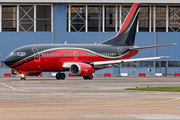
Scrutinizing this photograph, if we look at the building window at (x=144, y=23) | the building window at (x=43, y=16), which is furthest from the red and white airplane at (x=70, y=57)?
the building window at (x=144, y=23)

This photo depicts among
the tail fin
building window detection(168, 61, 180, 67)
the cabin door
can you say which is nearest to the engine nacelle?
the cabin door

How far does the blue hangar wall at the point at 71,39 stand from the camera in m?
66.3

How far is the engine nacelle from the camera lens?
4650 cm

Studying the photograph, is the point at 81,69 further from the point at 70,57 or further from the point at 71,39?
the point at 71,39

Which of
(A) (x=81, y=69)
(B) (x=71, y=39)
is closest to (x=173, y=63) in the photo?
(B) (x=71, y=39)

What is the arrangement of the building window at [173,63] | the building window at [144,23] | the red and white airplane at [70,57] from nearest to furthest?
the red and white airplane at [70,57], the building window at [173,63], the building window at [144,23]

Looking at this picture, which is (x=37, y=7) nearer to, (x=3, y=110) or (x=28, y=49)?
(x=28, y=49)

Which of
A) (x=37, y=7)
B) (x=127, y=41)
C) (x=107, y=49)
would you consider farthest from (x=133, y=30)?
(x=37, y=7)

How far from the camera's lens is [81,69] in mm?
46438

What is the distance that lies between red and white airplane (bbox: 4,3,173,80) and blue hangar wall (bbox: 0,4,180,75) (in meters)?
13.8

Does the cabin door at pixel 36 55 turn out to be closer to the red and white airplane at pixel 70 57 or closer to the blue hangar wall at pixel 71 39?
the red and white airplane at pixel 70 57

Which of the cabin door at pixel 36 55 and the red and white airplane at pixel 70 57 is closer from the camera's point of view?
the red and white airplane at pixel 70 57

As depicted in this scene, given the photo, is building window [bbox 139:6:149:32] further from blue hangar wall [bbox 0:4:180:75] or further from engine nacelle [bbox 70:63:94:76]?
engine nacelle [bbox 70:63:94:76]

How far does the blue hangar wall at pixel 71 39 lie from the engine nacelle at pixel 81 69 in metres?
Answer: 19.3
